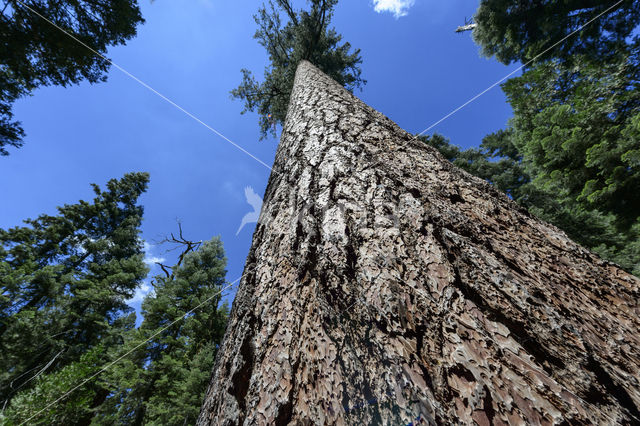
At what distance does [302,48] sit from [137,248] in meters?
16.9

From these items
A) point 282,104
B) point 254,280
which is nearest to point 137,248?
point 282,104

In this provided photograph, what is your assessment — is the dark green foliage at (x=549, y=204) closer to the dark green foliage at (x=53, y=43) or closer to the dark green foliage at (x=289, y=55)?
the dark green foliage at (x=289, y=55)

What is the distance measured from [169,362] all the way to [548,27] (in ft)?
39.5

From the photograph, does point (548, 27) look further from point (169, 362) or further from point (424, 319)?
point (169, 362)

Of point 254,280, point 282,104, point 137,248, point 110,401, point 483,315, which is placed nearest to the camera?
point 483,315

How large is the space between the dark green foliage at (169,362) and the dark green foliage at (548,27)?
34.6 feet

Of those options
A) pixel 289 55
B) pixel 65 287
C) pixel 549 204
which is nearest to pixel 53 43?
→ pixel 289 55

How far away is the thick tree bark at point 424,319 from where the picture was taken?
1.51 ft

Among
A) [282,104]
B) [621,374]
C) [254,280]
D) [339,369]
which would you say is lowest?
[621,374]

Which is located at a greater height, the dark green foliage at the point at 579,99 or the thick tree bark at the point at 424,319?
the dark green foliage at the point at 579,99

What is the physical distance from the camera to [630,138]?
11.1 ft

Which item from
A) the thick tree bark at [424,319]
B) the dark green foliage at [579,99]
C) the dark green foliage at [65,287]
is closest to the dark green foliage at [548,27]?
the dark green foliage at [579,99]

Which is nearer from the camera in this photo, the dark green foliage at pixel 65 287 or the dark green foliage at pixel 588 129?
the dark green foliage at pixel 588 129

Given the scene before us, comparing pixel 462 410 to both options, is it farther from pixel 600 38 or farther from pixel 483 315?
pixel 600 38
